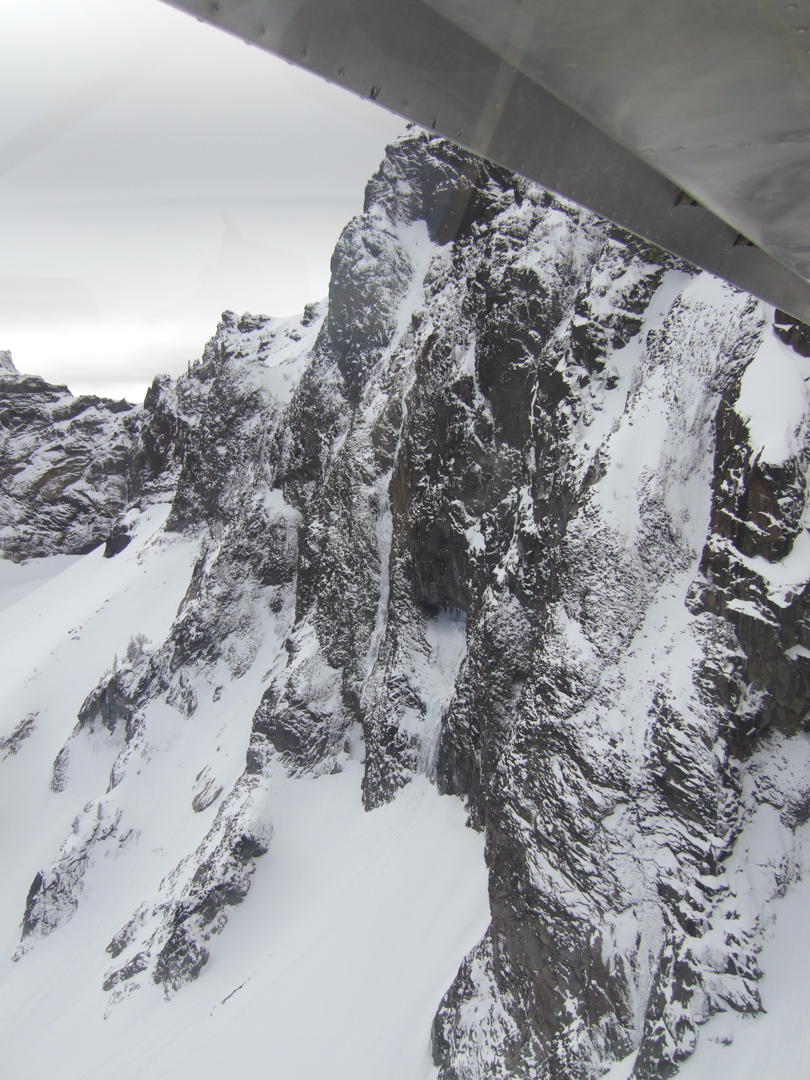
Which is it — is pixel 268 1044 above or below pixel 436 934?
below

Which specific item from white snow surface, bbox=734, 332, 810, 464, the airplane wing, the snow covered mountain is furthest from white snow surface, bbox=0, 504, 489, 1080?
the airplane wing

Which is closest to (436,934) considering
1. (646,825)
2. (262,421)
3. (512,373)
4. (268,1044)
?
(268,1044)

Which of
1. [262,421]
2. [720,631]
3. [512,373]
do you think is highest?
[512,373]

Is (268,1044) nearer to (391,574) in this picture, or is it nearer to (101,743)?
(391,574)

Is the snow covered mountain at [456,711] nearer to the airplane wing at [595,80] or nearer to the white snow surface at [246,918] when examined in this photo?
the white snow surface at [246,918]

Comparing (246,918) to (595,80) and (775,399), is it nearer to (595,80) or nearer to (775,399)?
(775,399)

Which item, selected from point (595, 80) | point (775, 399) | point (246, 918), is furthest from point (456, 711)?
point (595, 80)

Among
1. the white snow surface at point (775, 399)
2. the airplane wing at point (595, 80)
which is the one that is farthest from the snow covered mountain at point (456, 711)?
the airplane wing at point (595, 80)
